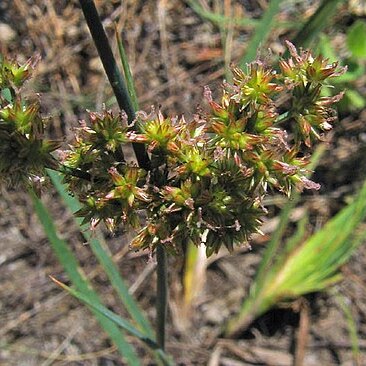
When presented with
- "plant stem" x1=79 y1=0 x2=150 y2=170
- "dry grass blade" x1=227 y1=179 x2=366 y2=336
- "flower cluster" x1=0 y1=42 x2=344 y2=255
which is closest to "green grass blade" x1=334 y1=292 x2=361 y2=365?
"dry grass blade" x1=227 y1=179 x2=366 y2=336

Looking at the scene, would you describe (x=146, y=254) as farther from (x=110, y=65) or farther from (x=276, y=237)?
(x=110, y=65)

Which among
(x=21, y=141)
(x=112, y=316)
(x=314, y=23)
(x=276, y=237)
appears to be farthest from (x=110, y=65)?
(x=276, y=237)

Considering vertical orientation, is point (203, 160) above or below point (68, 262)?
above

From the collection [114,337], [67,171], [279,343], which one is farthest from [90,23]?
[279,343]

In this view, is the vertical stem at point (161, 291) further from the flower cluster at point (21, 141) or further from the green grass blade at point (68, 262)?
the flower cluster at point (21, 141)

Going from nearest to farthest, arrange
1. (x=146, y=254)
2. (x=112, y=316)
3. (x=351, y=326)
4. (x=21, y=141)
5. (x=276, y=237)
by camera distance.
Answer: (x=21, y=141) < (x=112, y=316) < (x=276, y=237) < (x=351, y=326) < (x=146, y=254)

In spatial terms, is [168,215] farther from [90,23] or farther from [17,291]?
[17,291]

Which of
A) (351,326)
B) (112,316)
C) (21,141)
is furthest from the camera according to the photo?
(351,326)
